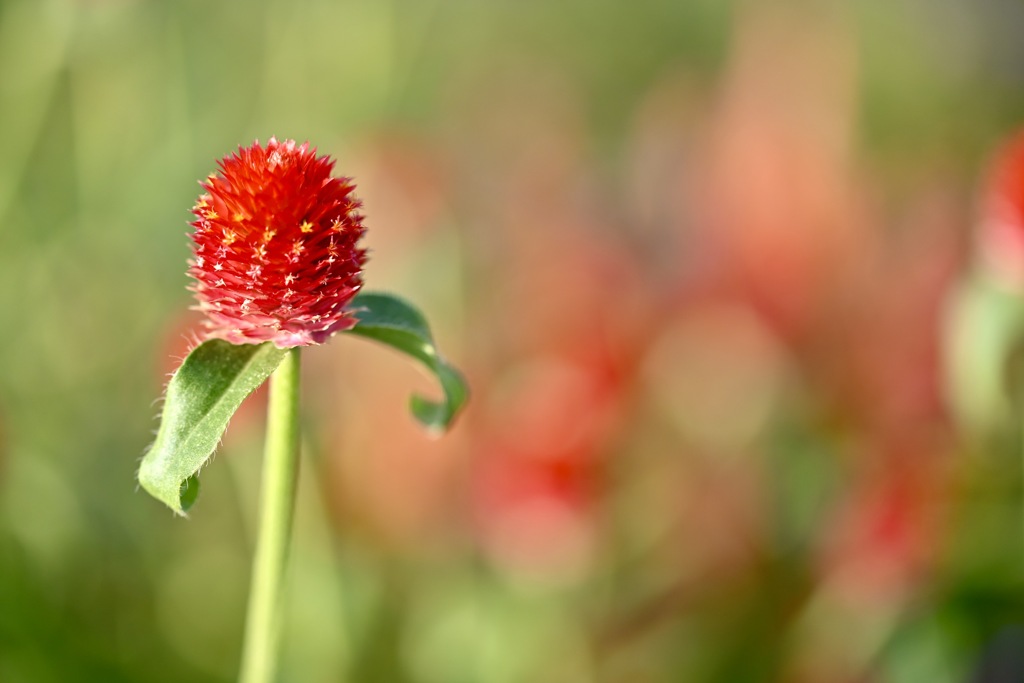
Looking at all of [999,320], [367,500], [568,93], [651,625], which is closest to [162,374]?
[367,500]

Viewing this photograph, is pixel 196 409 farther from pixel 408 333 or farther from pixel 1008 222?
pixel 1008 222

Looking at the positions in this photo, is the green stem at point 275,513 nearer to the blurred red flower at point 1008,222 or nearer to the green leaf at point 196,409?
the green leaf at point 196,409

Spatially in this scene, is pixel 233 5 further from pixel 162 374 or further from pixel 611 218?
pixel 162 374

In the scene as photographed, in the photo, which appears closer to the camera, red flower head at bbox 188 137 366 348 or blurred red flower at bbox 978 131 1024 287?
red flower head at bbox 188 137 366 348

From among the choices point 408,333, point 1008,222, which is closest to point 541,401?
point 1008,222

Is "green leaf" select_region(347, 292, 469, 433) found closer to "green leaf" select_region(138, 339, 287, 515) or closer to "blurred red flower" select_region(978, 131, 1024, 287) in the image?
"green leaf" select_region(138, 339, 287, 515)

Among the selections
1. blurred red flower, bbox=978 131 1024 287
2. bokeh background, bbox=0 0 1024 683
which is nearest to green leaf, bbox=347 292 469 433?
bokeh background, bbox=0 0 1024 683
